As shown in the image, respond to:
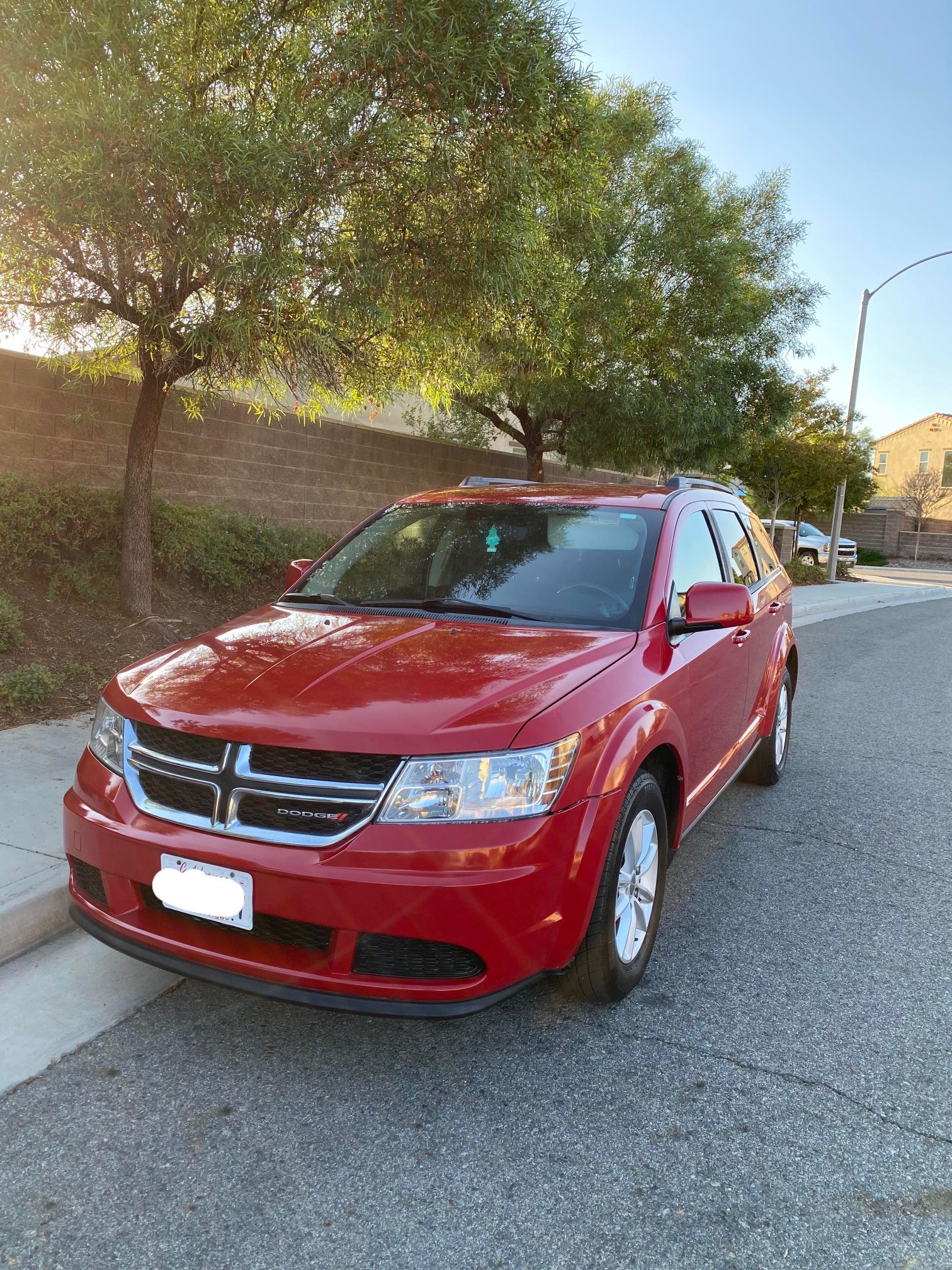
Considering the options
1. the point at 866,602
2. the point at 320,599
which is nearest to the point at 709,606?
the point at 320,599

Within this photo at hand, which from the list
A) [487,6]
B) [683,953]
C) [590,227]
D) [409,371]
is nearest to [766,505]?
[590,227]

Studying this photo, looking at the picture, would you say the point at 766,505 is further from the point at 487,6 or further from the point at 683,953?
the point at 683,953

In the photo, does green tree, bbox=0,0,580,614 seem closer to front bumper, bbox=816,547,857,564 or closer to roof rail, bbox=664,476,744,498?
roof rail, bbox=664,476,744,498

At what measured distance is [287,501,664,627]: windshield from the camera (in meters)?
3.61

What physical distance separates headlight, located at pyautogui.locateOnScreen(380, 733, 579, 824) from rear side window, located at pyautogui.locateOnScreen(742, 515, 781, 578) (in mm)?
3218

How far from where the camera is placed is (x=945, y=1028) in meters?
3.10

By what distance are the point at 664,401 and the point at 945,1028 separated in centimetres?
1165

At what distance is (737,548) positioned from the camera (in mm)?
4945

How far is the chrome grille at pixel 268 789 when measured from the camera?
251 cm

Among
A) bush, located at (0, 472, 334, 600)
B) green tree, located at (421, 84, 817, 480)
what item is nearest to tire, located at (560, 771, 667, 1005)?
bush, located at (0, 472, 334, 600)

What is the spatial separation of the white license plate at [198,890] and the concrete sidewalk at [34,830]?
1033mm

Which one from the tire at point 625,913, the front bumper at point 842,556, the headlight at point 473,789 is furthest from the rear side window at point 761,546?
the front bumper at point 842,556

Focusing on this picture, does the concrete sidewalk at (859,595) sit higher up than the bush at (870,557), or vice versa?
the bush at (870,557)

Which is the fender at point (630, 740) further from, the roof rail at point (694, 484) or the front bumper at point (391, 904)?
the roof rail at point (694, 484)
